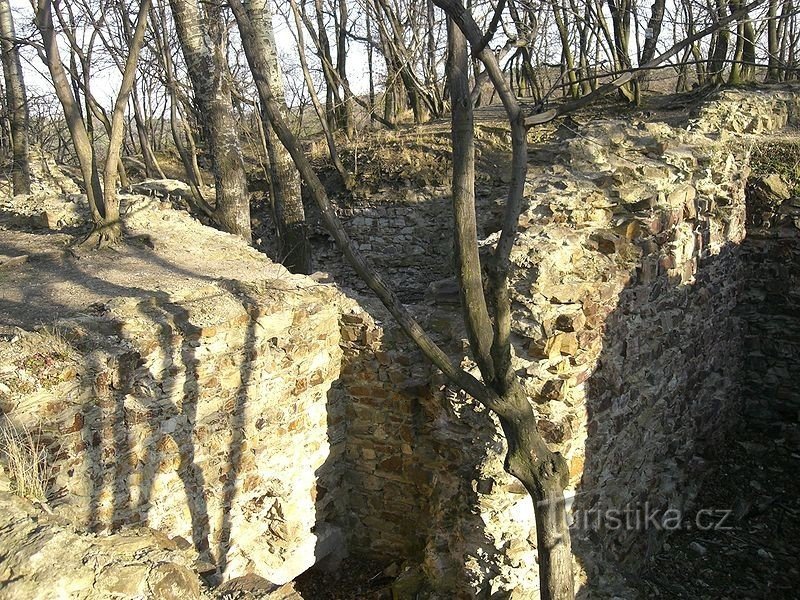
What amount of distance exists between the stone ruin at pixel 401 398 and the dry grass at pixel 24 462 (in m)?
→ 0.08

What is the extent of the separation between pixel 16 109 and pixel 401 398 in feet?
29.8

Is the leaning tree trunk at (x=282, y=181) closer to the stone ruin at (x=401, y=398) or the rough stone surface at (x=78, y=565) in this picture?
the stone ruin at (x=401, y=398)

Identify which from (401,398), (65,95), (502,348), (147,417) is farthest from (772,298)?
(65,95)

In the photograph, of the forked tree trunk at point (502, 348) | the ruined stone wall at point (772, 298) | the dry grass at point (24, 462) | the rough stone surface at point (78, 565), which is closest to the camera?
the rough stone surface at point (78, 565)

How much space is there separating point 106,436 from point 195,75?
4.75 meters

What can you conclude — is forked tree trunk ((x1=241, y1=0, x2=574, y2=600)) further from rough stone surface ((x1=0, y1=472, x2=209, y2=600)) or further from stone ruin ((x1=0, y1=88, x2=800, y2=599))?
rough stone surface ((x1=0, y1=472, x2=209, y2=600))

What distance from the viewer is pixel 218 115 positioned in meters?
7.23

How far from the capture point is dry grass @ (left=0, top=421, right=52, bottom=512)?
2611 millimetres

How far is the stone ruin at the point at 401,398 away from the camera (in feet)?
12.2

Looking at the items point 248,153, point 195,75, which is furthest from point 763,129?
point 248,153

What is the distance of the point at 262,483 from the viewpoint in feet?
14.5

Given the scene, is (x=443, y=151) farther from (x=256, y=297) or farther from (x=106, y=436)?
(x=106, y=436)

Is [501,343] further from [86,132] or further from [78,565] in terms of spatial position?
[86,132]

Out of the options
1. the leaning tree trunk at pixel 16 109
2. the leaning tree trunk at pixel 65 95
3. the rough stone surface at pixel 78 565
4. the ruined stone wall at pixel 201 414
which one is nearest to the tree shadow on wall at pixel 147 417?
the ruined stone wall at pixel 201 414
